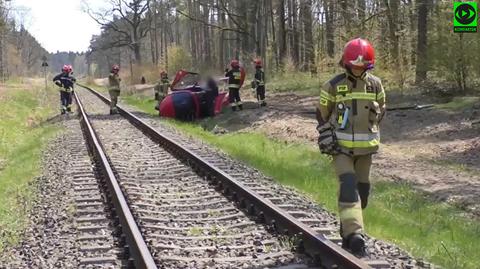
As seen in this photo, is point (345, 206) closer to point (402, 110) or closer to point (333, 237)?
point (333, 237)

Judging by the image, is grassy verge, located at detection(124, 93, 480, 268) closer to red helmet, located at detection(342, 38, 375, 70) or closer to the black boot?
the black boot

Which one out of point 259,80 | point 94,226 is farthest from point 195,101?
point 94,226

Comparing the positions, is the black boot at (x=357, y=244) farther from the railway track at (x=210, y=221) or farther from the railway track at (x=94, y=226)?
the railway track at (x=94, y=226)

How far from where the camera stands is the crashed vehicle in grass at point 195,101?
21641mm

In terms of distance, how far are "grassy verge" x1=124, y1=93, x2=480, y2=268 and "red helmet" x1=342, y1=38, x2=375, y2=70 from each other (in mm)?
1952

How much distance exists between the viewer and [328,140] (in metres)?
5.35

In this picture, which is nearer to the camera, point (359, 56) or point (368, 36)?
point (359, 56)

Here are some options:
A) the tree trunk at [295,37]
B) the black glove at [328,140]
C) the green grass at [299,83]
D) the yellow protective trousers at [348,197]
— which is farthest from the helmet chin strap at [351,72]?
the tree trunk at [295,37]

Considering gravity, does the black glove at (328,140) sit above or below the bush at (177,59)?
below

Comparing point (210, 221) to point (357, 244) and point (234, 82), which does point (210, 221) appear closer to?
point (357, 244)

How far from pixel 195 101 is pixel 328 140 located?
16491mm

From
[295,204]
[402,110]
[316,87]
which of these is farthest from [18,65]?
[295,204]

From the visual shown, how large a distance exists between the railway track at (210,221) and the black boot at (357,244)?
0.48 ft

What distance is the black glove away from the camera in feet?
17.5
